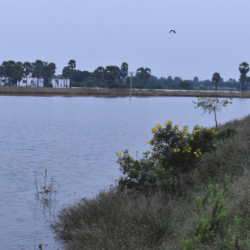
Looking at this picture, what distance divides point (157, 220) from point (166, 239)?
55 centimetres

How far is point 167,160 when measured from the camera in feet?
39.9

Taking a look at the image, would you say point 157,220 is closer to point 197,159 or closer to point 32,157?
point 197,159

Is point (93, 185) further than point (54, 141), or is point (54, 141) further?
point (54, 141)

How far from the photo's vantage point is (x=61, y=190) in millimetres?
14828

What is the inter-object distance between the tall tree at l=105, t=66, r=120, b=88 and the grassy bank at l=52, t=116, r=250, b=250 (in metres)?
177

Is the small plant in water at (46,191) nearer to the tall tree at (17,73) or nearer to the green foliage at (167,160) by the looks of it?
the green foliage at (167,160)

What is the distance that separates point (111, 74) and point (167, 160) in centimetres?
17841

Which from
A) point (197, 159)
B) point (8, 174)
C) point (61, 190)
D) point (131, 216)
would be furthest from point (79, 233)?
point (8, 174)

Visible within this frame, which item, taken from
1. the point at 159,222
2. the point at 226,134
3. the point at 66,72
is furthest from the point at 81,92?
the point at 159,222

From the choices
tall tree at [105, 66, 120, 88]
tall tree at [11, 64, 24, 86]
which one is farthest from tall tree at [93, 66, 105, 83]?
tall tree at [11, 64, 24, 86]

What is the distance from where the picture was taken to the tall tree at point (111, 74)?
189 metres

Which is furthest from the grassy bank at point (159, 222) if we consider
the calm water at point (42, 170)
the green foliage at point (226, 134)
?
the green foliage at point (226, 134)

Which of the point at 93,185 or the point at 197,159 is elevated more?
the point at 197,159

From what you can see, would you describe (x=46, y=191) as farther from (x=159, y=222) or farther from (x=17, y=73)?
(x=17, y=73)
